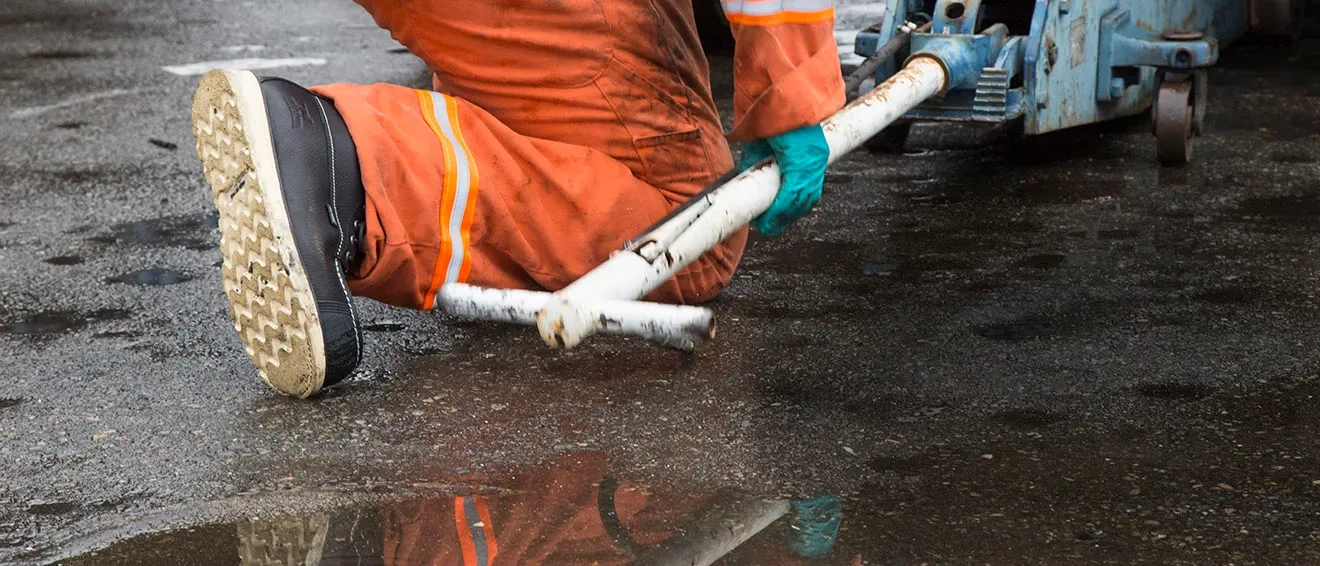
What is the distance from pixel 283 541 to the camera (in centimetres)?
221

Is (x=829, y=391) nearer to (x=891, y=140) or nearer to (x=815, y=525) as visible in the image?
(x=815, y=525)

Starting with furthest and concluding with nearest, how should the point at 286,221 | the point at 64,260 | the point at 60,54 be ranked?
1. the point at 60,54
2. the point at 64,260
3. the point at 286,221

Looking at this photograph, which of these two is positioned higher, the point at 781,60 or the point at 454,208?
the point at 781,60

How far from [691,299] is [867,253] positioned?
0.59m

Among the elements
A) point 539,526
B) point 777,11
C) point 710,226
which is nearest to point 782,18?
point 777,11

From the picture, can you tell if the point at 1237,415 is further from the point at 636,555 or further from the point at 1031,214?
the point at 1031,214

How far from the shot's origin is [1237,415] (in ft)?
8.54

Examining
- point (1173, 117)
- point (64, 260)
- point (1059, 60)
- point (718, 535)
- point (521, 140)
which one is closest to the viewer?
point (718, 535)

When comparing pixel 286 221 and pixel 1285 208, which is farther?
pixel 1285 208

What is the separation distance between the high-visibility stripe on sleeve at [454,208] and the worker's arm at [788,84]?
20.1 inches

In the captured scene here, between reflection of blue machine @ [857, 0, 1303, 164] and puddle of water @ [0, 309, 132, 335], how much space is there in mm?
1911

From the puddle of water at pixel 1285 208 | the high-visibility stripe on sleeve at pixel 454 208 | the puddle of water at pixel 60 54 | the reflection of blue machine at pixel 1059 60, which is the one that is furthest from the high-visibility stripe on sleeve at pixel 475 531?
the puddle of water at pixel 60 54

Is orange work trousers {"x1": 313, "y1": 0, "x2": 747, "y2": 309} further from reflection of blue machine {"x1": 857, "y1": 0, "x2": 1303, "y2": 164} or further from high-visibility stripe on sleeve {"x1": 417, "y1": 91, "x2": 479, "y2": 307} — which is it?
reflection of blue machine {"x1": 857, "y1": 0, "x2": 1303, "y2": 164}

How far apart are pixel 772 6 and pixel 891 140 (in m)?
1.89
